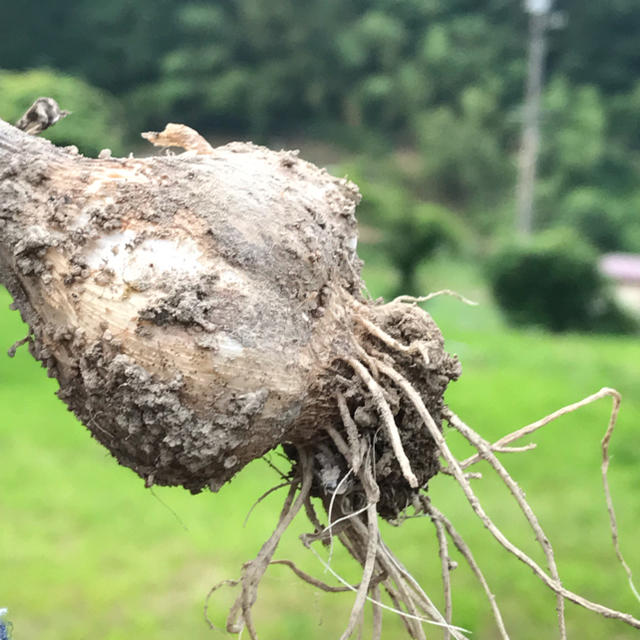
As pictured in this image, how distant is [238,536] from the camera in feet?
10.7

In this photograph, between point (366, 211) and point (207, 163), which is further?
point (366, 211)

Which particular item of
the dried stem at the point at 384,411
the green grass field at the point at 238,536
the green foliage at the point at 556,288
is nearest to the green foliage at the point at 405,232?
the green foliage at the point at 556,288

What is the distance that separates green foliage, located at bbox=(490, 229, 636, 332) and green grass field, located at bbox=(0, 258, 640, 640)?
3.17 m

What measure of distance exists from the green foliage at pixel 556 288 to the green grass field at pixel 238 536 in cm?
317

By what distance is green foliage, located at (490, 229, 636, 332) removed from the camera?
790 cm

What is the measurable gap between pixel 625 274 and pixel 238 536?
383 inches

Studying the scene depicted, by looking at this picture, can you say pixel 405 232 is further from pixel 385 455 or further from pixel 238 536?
pixel 385 455

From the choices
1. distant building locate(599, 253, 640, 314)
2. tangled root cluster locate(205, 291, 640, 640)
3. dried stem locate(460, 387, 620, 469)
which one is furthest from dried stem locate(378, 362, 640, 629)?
distant building locate(599, 253, 640, 314)

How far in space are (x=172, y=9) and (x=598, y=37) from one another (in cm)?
922

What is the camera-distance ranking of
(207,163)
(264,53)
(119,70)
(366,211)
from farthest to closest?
1. (264,53)
2. (119,70)
3. (366,211)
4. (207,163)

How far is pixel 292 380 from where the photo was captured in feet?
3.42

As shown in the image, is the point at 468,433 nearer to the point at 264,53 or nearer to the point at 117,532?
A: the point at 117,532

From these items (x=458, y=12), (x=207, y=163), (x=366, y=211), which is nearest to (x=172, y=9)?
(x=458, y=12)

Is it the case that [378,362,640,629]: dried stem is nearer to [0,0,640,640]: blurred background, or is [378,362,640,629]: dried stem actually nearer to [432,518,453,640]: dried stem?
[432,518,453,640]: dried stem
